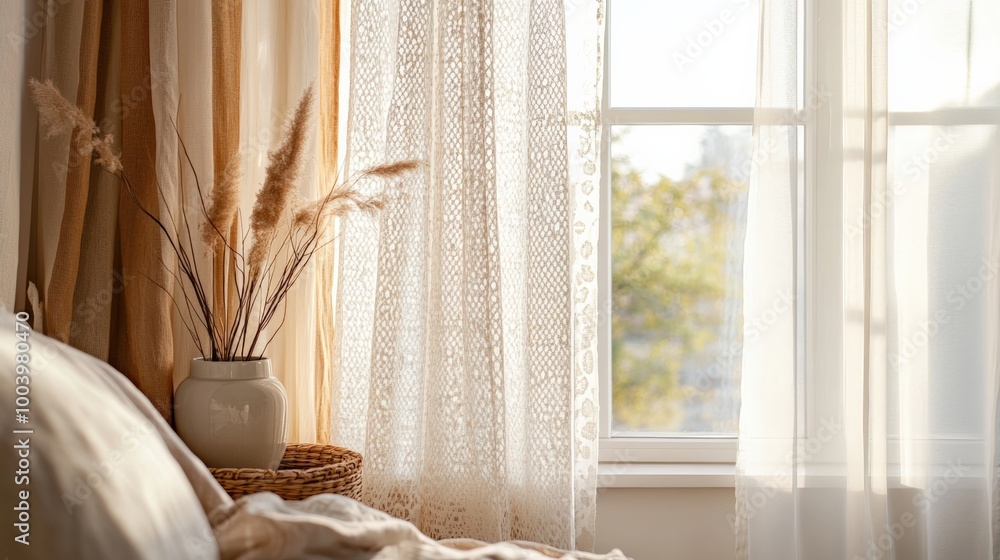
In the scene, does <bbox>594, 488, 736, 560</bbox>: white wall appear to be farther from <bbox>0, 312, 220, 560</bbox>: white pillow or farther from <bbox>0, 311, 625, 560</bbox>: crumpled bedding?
<bbox>0, 312, 220, 560</bbox>: white pillow

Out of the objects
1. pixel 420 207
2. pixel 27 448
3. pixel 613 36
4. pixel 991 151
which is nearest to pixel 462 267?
pixel 420 207

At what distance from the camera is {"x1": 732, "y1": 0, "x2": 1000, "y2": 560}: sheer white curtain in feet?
6.35

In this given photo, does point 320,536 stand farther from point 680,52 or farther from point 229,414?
point 680,52

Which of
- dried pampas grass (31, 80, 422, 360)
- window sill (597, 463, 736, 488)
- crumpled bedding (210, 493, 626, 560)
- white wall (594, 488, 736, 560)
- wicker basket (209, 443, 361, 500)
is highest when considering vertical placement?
dried pampas grass (31, 80, 422, 360)

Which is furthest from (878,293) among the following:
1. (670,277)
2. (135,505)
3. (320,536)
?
(135,505)

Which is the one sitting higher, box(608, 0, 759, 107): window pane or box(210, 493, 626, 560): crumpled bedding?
box(608, 0, 759, 107): window pane

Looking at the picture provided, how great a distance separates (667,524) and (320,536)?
4.77 feet

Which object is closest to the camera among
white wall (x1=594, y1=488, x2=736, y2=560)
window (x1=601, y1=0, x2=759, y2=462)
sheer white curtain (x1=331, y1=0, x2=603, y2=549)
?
sheer white curtain (x1=331, y1=0, x2=603, y2=549)

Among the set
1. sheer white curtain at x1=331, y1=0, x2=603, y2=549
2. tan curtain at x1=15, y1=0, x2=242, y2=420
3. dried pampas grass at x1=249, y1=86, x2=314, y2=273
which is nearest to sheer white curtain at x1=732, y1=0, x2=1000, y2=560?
sheer white curtain at x1=331, y1=0, x2=603, y2=549

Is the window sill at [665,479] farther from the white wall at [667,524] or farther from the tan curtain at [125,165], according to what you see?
the tan curtain at [125,165]

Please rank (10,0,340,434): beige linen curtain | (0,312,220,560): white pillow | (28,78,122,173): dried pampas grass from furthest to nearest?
(10,0,340,434): beige linen curtain → (28,78,122,173): dried pampas grass → (0,312,220,560): white pillow

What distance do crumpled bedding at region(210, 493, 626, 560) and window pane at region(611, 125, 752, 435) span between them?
52.8 inches

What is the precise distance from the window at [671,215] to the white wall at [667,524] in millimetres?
145

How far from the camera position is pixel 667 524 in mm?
2133
